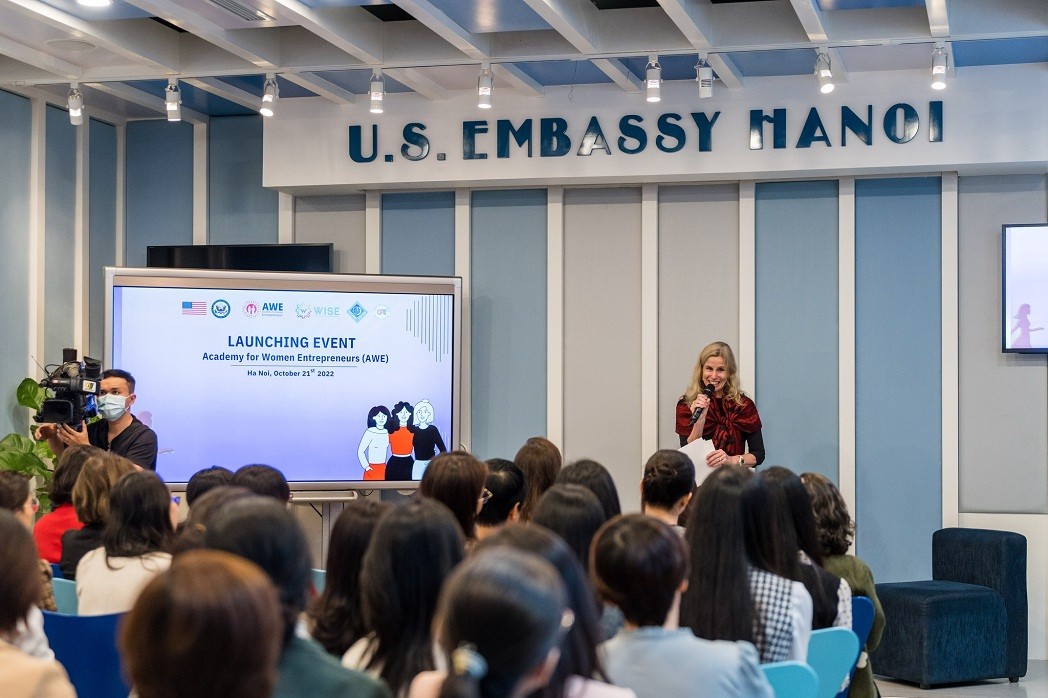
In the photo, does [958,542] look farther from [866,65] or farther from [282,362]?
[282,362]

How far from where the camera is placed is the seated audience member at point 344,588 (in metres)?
2.54

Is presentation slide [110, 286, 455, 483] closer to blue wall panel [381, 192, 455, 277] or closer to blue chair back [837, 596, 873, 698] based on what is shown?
blue wall panel [381, 192, 455, 277]

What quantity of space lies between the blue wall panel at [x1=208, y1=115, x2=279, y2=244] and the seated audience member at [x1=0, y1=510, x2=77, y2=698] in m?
5.47

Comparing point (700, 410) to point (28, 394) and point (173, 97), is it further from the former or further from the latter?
point (28, 394)

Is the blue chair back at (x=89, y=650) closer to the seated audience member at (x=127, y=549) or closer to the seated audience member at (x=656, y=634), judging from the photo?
the seated audience member at (x=127, y=549)

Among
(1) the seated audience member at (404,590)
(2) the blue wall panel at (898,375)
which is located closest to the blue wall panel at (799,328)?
(2) the blue wall panel at (898,375)

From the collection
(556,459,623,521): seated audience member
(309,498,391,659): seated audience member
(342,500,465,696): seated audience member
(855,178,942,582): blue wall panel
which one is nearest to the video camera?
(556,459,623,521): seated audience member

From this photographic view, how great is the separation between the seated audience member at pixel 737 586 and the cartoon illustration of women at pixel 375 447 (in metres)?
3.97

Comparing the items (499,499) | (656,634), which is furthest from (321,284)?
(656,634)

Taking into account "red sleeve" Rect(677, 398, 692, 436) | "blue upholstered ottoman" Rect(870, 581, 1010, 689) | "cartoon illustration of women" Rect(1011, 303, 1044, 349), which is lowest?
"blue upholstered ottoman" Rect(870, 581, 1010, 689)

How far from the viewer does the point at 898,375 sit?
6.67 m

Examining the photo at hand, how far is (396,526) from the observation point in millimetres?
2201

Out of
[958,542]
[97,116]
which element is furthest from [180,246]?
[958,542]

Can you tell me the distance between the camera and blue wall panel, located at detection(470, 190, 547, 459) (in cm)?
716
